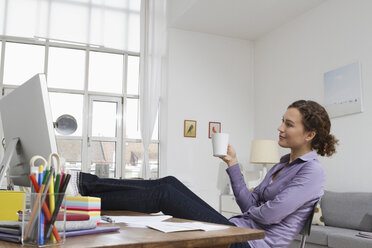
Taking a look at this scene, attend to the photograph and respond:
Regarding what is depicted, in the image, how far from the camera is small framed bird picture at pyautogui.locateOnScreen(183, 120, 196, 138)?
6285 millimetres

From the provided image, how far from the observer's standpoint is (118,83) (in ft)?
21.1

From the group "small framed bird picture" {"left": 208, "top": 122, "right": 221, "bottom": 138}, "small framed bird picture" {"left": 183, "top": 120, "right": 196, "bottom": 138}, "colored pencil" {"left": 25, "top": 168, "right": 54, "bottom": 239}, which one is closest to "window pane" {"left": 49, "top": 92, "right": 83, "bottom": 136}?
"small framed bird picture" {"left": 183, "top": 120, "right": 196, "bottom": 138}

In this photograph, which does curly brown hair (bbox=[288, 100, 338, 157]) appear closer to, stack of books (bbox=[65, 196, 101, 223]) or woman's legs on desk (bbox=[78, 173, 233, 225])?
woman's legs on desk (bbox=[78, 173, 233, 225])

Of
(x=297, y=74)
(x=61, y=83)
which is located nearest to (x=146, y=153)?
(x=61, y=83)

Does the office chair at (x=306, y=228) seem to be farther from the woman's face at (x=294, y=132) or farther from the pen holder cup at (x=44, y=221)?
the pen holder cup at (x=44, y=221)

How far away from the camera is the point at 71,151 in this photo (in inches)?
238

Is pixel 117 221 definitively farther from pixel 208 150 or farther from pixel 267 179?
pixel 208 150

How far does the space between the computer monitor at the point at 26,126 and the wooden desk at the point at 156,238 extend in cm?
38

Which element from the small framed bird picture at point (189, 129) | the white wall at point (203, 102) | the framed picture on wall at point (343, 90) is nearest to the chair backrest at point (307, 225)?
the framed picture on wall at point (343, 90)

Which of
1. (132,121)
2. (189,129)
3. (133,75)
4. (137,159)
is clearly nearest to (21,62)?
(133,75)

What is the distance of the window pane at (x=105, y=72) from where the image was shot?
20.7ft

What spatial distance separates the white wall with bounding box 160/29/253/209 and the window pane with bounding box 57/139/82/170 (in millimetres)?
1262

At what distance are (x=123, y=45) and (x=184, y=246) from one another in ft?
18.7

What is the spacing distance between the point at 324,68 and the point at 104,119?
3.25 m
